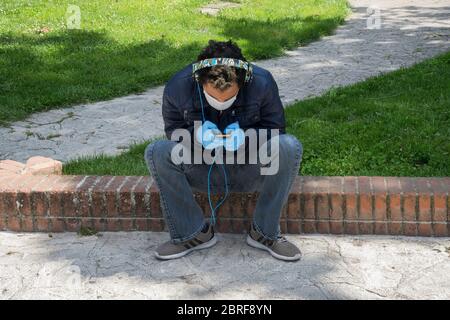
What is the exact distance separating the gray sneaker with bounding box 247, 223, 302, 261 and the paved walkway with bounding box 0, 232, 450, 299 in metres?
0.03

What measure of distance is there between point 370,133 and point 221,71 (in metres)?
1.93

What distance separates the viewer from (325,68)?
841 centimetres

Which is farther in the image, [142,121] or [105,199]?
[142,121]

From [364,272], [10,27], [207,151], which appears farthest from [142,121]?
[10,27]

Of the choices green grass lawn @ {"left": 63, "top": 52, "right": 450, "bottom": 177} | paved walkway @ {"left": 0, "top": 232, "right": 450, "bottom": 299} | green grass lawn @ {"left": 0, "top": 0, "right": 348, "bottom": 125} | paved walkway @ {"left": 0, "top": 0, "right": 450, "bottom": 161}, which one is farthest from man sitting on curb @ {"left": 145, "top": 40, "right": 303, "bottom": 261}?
green grass lawn @ {"left": 0, "top": 0, "right": 348, "bottom": 125}

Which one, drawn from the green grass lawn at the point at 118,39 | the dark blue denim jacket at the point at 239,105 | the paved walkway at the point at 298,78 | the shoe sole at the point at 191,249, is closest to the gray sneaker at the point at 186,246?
the shoe sole at the point at 191,249

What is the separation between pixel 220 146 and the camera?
3.85 meters

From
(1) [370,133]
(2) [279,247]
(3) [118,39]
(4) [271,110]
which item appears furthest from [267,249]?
(3) [118,39]

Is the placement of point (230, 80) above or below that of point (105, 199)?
above

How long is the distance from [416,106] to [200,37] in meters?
4.11

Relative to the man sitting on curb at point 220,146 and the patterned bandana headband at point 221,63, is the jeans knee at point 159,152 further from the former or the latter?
the patterned bandana headband at point 221,63

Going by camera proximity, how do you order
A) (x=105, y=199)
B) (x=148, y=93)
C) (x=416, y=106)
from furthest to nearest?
(x=148, y=93) → (x=416, y=106) → (x=105, y=199)
